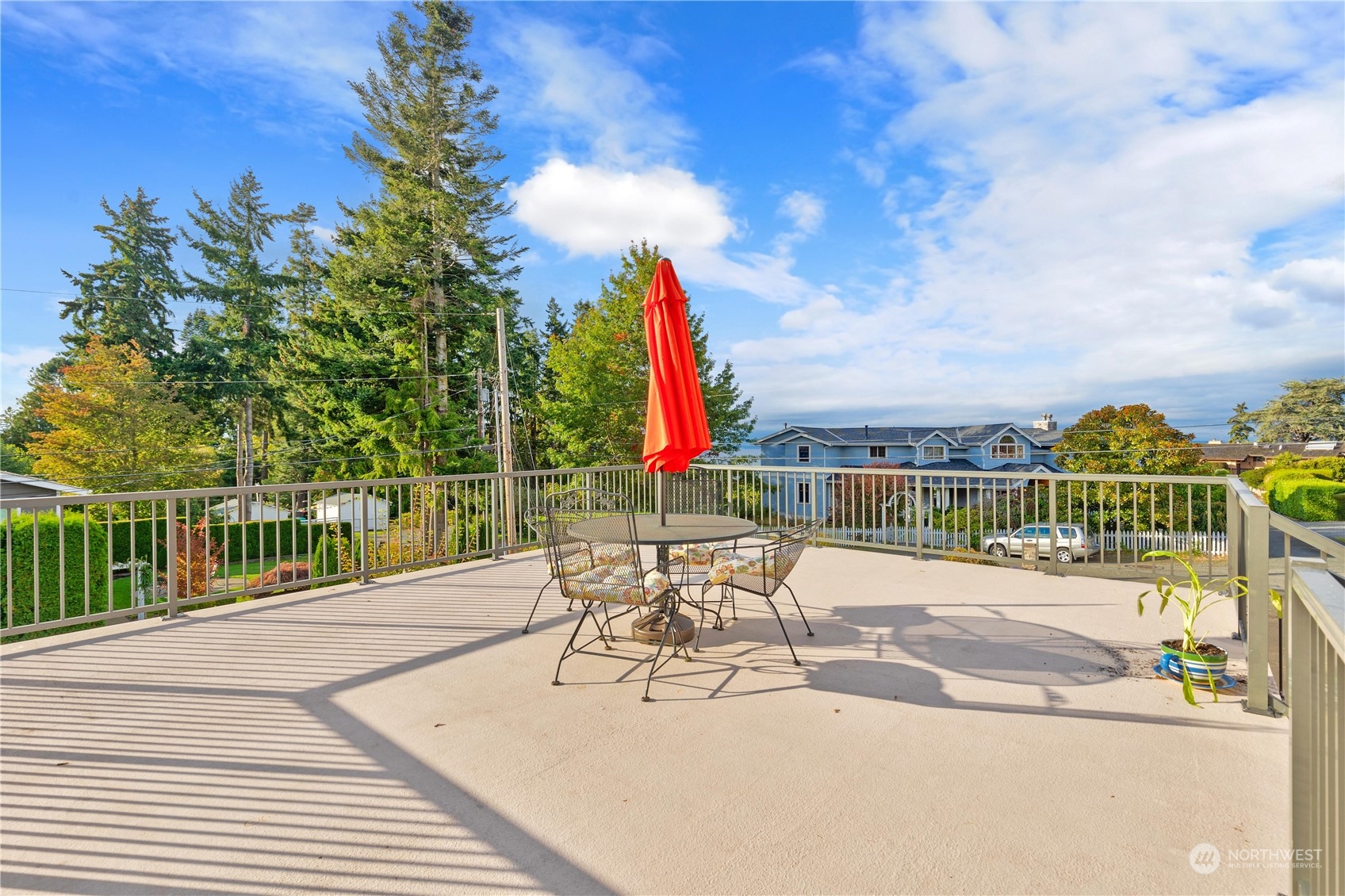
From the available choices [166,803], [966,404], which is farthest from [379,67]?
[966,404]

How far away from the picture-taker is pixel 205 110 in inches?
760

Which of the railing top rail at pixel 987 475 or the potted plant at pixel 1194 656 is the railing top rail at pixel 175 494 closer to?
the railing top rail at pixel 987 475

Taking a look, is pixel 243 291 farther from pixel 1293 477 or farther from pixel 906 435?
pixel 1293 477

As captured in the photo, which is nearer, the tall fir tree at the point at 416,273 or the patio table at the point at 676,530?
Result: the patio table at the point at 676,530

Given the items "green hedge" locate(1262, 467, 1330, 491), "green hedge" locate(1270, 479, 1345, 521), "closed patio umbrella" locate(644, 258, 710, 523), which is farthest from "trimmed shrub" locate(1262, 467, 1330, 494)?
"closed patio umbrella" locate(644, 258, 710, 523)

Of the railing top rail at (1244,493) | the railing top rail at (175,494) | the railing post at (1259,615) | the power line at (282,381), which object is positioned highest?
the power line at (282,381)

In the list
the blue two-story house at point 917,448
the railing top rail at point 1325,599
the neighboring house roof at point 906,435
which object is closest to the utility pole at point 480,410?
the neighboring house roof at point 906,435

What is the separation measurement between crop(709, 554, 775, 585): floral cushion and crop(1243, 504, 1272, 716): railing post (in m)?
1.99

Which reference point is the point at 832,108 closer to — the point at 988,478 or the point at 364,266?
the point at 988,478

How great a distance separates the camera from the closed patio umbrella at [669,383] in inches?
146

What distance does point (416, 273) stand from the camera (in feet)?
66.3

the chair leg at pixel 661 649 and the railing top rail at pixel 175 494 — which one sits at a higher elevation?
the railing top rail at pixel 175 494

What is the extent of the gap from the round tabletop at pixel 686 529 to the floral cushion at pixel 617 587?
0.20 metres

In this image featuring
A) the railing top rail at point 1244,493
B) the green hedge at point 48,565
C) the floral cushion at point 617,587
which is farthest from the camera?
the green hedge at point 48,565
